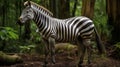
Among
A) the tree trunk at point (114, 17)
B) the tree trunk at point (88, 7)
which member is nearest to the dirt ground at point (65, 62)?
the tree trunk at point (88, 7)

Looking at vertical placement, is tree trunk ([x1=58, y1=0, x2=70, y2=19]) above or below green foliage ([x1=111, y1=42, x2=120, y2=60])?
above

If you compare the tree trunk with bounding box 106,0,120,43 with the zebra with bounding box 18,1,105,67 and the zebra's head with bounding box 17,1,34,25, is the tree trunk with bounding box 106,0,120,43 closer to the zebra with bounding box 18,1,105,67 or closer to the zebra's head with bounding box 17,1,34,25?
the zebra with bounding box 18,1,105,67

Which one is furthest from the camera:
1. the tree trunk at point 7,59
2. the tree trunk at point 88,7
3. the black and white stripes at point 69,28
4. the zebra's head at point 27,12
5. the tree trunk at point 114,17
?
the tree trunk at point 114,17

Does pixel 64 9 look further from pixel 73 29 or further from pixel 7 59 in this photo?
pixel 7 59

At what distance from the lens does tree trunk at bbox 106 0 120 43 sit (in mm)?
13375

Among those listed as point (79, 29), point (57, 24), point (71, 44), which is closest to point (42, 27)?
point (57, 24)

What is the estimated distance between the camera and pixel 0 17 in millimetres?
19344

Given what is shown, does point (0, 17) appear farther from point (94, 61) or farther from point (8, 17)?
point (94, 61)

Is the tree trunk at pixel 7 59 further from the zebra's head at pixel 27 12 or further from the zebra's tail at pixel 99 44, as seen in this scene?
the zebra's tail at pixel 99 44

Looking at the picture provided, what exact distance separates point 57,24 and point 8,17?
444 inches

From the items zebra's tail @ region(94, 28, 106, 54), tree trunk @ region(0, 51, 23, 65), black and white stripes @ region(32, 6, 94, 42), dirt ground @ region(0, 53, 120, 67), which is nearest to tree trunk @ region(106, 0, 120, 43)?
dirt ground @ region(0, 53, 120, 67)

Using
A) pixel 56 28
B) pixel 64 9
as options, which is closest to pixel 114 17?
pixel 64 9

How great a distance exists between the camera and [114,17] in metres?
13.5

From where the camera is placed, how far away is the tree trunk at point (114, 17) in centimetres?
1338
